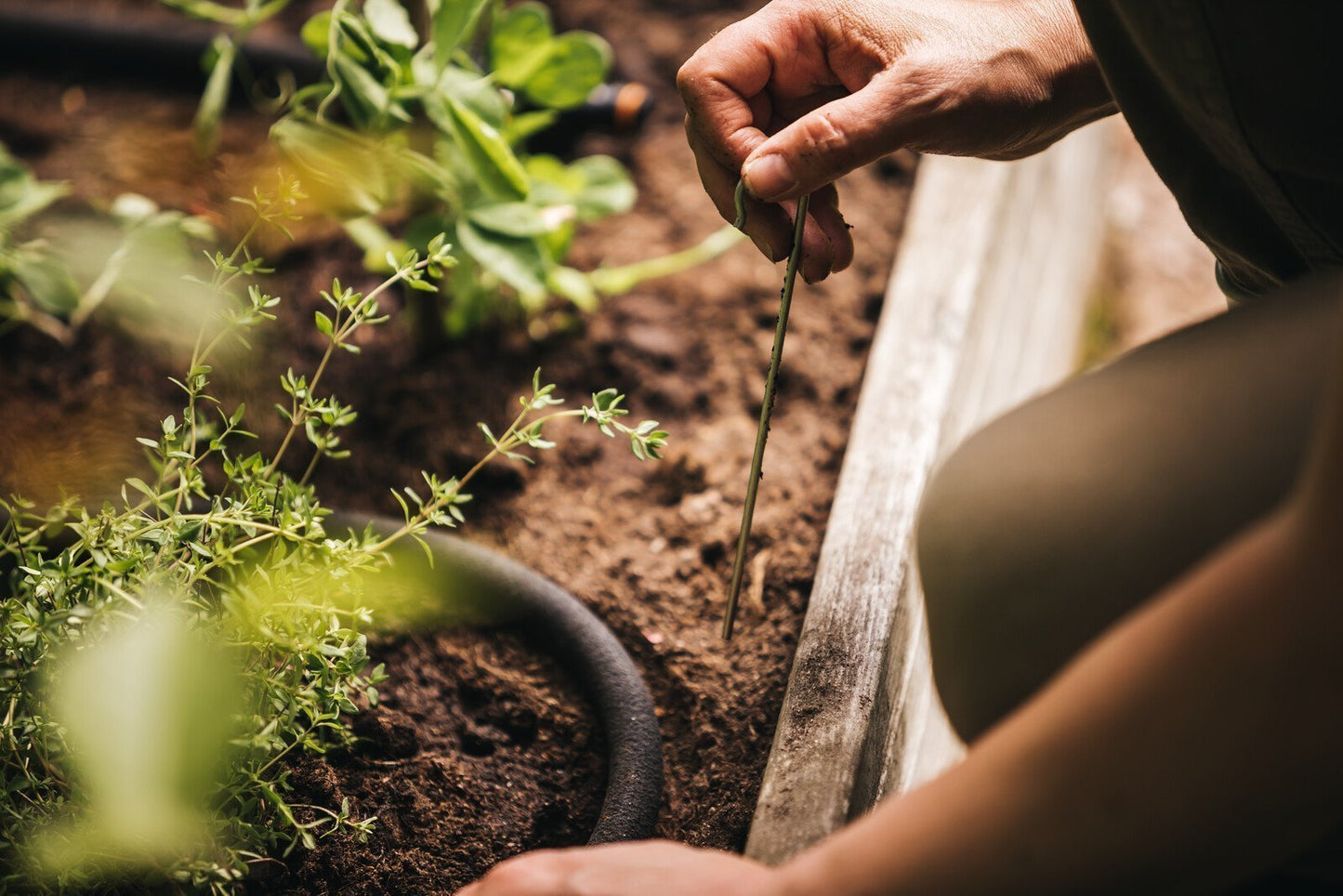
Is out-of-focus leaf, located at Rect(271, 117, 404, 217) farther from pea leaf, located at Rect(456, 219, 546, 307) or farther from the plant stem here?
the plant stem

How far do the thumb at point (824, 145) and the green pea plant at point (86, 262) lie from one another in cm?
84

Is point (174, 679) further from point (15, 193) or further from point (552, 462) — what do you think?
point (15, 193)

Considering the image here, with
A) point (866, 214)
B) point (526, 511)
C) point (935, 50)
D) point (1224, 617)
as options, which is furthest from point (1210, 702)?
point (866, 214)

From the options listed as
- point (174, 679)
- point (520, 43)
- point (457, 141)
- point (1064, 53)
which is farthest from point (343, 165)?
point (1064, 53)

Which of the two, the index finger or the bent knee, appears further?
the index finger

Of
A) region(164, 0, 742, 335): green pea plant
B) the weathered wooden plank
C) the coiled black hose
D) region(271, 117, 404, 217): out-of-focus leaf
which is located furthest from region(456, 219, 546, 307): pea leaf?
the weathered wooden plank

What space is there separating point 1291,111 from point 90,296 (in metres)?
1.47

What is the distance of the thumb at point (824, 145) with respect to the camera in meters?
0.89

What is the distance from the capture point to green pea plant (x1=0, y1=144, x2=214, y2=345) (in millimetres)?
1294

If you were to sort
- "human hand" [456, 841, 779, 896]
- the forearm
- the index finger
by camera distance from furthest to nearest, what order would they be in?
the index finger
"human hand" [456, 841, 779, 896]
the forearm

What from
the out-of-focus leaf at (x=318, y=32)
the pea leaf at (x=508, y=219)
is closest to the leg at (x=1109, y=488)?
the pea leaf at (x=508, y=219)

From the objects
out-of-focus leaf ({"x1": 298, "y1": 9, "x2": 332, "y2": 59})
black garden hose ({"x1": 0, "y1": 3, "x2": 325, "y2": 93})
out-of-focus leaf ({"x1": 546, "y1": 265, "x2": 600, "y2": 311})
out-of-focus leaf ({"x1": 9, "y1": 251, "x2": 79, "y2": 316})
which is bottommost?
out-of-focus leaf ({"x1": 546, "y1": 265, "x2": 600, "y2": 311})

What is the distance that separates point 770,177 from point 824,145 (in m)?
0.06

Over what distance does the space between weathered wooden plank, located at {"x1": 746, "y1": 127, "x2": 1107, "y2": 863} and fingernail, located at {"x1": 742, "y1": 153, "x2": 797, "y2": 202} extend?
44 cm
